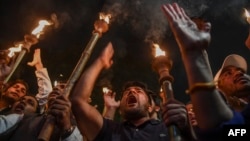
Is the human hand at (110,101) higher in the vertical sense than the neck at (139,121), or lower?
higher

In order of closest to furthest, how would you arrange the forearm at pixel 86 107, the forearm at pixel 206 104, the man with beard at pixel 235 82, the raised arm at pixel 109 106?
the forearm at pixel 206 104 → the forearm at pixel 86 107 → the man with beard at pixel 235 82 → the raised arm at pixel 109 106

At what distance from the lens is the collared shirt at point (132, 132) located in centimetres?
434

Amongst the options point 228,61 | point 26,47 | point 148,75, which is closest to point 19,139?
point 26,47

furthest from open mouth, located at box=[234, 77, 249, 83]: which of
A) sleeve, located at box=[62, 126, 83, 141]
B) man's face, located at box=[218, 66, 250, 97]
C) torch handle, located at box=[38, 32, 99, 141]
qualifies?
sleeve, located at box=[62, 126, 83, 141]

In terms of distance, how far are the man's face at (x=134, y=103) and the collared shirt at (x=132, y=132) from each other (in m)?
0.32

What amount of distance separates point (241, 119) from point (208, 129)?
2.05ft

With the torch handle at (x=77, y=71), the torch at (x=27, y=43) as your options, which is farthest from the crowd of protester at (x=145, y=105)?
the torch at (x=27, y=43)

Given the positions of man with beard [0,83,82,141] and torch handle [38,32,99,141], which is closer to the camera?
torch handle [38,32,99,141]

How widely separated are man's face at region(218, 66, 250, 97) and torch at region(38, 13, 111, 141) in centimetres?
234

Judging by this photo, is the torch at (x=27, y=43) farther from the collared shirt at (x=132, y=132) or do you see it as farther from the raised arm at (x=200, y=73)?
the raised arm at (x=200, y=73)

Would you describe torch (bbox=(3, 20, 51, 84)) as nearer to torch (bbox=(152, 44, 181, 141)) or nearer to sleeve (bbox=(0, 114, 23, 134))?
sleeve (bbox=(0, 114, 23, 134))

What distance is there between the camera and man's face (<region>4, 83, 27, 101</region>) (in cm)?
651

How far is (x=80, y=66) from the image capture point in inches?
153

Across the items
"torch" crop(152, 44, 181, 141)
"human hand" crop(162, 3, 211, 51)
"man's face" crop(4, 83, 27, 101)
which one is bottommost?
"torch" crop(152, 44, 181, 141)
